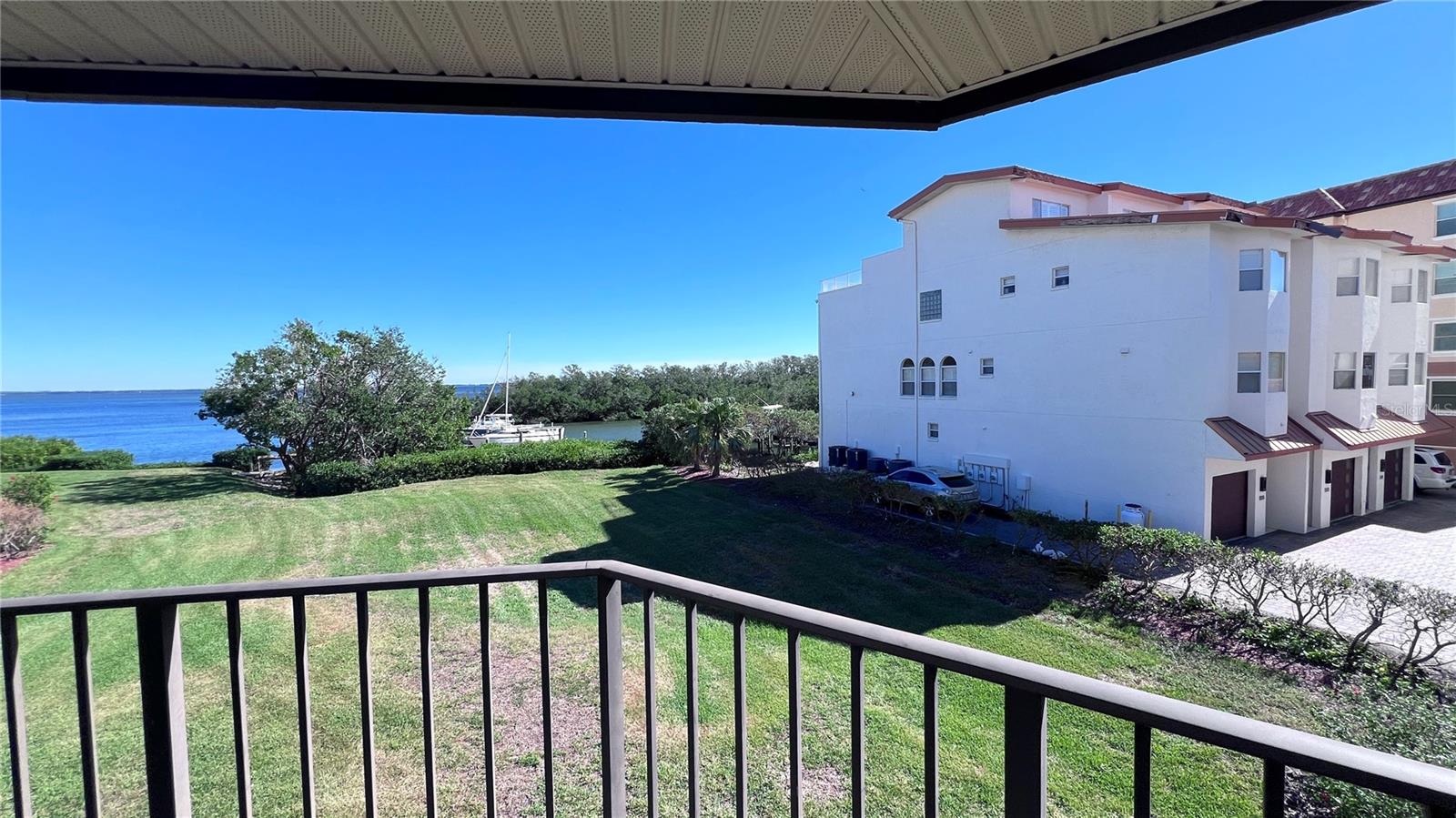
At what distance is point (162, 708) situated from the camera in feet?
4.55

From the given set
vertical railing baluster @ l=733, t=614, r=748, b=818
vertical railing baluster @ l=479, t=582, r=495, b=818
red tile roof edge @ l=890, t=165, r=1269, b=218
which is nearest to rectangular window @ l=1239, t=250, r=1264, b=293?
red tile roof edge @ l=890, t=165, r=1269, b=218

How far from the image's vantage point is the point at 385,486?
14.6 meters

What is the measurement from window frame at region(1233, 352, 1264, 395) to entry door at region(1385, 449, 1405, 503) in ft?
22.9

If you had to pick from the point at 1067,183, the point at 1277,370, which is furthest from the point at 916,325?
the point at 1277,370

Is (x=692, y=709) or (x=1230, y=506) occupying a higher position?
(x=692, y=709)

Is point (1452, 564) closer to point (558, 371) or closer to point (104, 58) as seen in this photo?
point (104, 58)

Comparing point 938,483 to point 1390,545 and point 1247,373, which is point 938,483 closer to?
point 1247,373

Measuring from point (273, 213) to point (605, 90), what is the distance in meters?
17.1

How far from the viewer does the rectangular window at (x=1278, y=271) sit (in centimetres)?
963

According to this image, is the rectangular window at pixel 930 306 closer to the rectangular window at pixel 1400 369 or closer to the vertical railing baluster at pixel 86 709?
the rectangular window at pixel 1400 369

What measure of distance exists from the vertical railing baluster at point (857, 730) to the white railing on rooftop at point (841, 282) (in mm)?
16424

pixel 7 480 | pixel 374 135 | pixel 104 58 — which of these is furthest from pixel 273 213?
pixel 104 58

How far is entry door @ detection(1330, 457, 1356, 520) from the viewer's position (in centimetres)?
1136

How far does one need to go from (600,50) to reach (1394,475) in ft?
64.8
